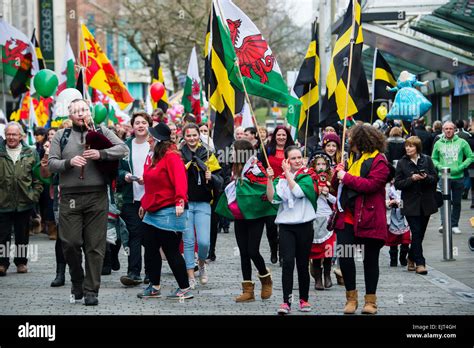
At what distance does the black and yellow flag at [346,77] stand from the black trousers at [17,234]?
4.26 m

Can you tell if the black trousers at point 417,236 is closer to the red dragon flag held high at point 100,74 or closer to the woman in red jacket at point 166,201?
the woman in red jacket at point 166,201

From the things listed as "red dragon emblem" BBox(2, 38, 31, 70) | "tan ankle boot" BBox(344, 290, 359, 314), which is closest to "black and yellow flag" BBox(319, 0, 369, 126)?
"tan ankle boot" BBox(344, 290, 359, 314)

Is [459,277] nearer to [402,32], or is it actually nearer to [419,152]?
[419,152]

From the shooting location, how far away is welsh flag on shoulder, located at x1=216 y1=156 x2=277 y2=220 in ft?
34.8

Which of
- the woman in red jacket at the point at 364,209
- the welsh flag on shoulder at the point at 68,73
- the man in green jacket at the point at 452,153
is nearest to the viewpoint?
the woman in red jacket at the point at 364,209

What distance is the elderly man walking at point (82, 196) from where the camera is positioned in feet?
33.6

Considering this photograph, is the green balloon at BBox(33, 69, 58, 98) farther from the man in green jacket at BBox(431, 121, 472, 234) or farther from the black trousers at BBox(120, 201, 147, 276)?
the black trousers at BBox(120, 201, 147, 276)

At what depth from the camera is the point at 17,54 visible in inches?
719

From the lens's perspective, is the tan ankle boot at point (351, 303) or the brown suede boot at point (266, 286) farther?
the brown suede boot at point (266, 286)

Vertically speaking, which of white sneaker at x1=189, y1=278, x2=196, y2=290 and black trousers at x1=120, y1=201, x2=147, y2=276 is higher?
black trousers at x1=120, y1=201, x2=147, y2=276

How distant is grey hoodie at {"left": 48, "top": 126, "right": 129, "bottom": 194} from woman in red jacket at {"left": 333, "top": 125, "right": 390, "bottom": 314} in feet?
7.48

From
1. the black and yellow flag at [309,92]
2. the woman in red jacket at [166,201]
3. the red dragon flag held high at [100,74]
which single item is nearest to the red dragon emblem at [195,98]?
the red dragon flag held high at [100,74]

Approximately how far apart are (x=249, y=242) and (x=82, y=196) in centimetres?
179
